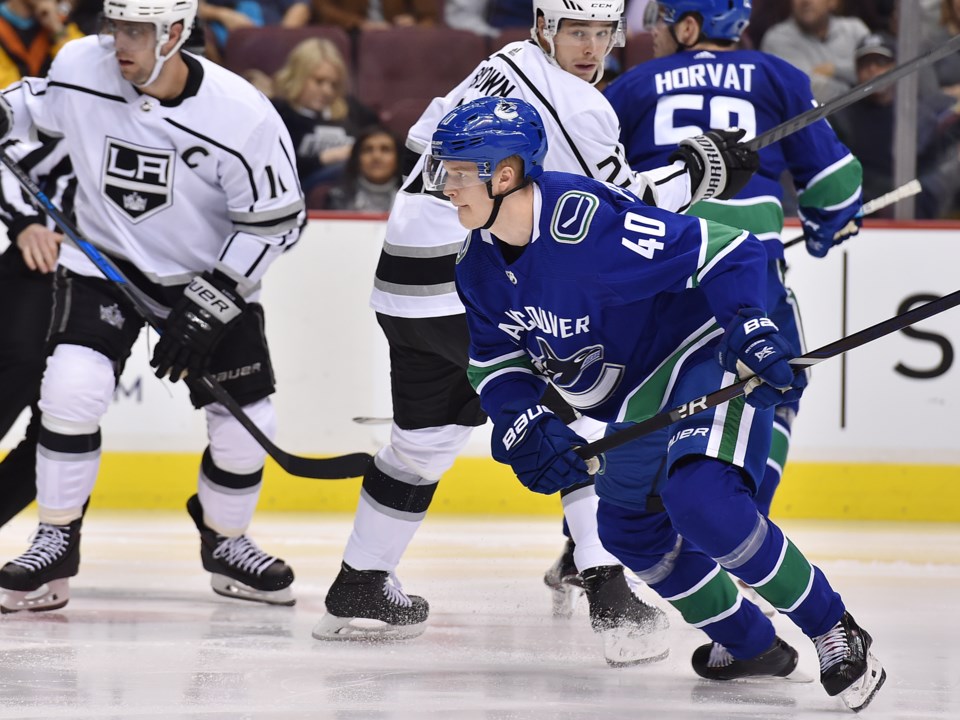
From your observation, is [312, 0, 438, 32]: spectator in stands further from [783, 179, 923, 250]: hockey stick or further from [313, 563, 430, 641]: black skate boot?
[313, 563, 430, 641]: black skate boot

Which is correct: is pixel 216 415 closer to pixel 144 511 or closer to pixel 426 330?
pixel 426 330

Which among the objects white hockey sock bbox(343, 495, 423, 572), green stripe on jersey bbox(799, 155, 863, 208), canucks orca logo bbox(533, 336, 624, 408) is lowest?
white hockey sock bbox(343, 495, 423, 572)

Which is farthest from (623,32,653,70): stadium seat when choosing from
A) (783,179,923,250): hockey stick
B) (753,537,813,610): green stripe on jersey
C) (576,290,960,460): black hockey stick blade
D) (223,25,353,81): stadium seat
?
(753,537,813,610): green stripe on jersey

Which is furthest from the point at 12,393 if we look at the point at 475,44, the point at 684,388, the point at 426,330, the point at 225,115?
the point at 475,44

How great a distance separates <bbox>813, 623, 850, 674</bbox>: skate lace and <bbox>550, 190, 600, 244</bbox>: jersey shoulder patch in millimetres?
703

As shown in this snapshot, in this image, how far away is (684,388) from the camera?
2334 mm

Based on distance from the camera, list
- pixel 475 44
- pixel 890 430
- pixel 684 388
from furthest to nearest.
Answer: pixel 475 44, pixel 890 430, pixel 684 388

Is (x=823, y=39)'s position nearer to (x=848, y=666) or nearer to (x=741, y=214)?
(x=741, y=214)

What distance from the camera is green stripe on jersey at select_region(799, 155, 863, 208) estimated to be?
3139 mm

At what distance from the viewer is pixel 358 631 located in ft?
9.86

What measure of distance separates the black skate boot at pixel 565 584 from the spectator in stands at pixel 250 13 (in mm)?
2430

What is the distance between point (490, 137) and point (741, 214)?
99 centimetres

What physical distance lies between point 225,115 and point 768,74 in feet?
3.63

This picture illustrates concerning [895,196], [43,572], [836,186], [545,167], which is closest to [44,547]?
[43,572]
